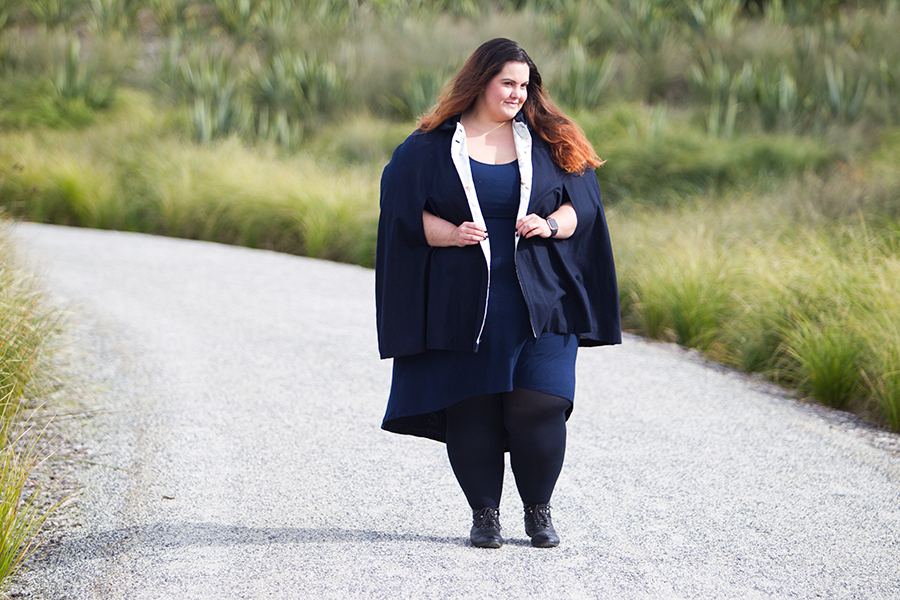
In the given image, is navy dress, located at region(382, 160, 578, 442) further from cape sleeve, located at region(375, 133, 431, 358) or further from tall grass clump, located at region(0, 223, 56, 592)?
tall grass clump, located at region(0, 223, 56, 592)

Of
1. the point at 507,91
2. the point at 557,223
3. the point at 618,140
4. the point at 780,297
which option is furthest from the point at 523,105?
the point at 618,140

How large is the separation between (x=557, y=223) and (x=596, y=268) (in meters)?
0.29

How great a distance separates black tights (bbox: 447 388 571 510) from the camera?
10.6ft

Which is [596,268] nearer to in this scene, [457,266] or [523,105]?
[457,266]

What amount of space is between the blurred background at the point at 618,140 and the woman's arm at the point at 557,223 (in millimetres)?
2592

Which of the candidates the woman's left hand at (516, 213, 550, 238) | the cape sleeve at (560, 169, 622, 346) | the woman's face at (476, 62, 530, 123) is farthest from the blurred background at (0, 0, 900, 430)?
the woman's face at (476, 62, 530, 123)

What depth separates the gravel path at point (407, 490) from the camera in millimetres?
3184

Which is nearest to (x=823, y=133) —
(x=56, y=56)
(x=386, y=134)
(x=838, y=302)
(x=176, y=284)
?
(x=386, y=134)

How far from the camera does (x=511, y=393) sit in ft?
10.6

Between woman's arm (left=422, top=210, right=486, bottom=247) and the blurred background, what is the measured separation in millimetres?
2938

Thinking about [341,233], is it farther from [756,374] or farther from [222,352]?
[756,374]

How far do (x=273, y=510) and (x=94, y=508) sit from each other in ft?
2.41

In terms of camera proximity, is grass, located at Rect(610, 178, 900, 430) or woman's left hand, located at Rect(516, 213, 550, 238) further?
grass, located at Rect(610, 178, 900, 430)

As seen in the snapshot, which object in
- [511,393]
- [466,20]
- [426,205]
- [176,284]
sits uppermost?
[466,20]
